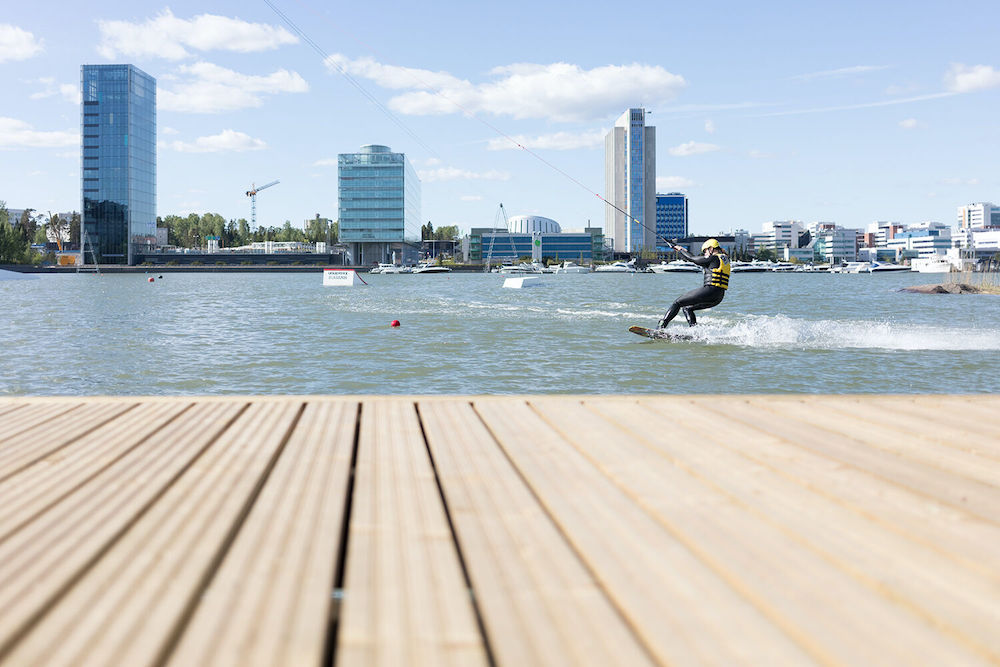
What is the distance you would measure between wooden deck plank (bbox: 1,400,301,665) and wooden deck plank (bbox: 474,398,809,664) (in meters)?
1.25

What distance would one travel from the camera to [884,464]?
3996 millimetres

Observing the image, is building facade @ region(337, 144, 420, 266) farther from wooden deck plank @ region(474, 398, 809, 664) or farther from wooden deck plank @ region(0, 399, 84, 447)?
wooden deck plank @ region(474, 398, 809, 664)

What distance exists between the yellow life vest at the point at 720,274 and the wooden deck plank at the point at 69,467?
15.0m

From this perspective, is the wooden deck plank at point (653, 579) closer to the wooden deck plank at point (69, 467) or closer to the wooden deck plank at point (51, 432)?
the wooden deck plank at point (69, 467)

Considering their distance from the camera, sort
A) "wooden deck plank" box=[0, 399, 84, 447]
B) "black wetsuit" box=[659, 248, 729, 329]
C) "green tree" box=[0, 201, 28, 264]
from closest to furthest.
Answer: "wooden deck plank" box=[0, 399, 84, 447] → "black wetsuit" box=[659, 248, 729, 329] → "green tree" box=[0, 201, 28, 264]

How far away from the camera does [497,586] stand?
2.30 m

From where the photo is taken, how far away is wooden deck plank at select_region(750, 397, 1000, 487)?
13.1ft

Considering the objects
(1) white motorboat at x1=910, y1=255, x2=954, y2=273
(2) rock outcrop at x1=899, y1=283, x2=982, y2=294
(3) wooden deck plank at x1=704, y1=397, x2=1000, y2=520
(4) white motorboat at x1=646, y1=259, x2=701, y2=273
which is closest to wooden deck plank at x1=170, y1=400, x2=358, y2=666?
(3) wooden deck plank at x1=704, y1=397, x2=1000, y2=520

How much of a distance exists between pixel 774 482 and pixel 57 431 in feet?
13.9

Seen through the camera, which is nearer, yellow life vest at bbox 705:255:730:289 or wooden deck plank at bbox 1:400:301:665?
wooden deck plank at bbox 1:400:301:665

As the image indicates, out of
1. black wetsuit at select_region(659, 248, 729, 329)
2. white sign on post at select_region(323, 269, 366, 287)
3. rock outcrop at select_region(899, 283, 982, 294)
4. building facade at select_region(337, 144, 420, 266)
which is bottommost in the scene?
black wetsuit at select_region(659, 248, 729, 329)

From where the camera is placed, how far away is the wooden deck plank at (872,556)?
214 centimetres

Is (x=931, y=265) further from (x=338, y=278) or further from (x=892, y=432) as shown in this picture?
(x=892, y=432)

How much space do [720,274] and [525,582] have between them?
1697 cm
